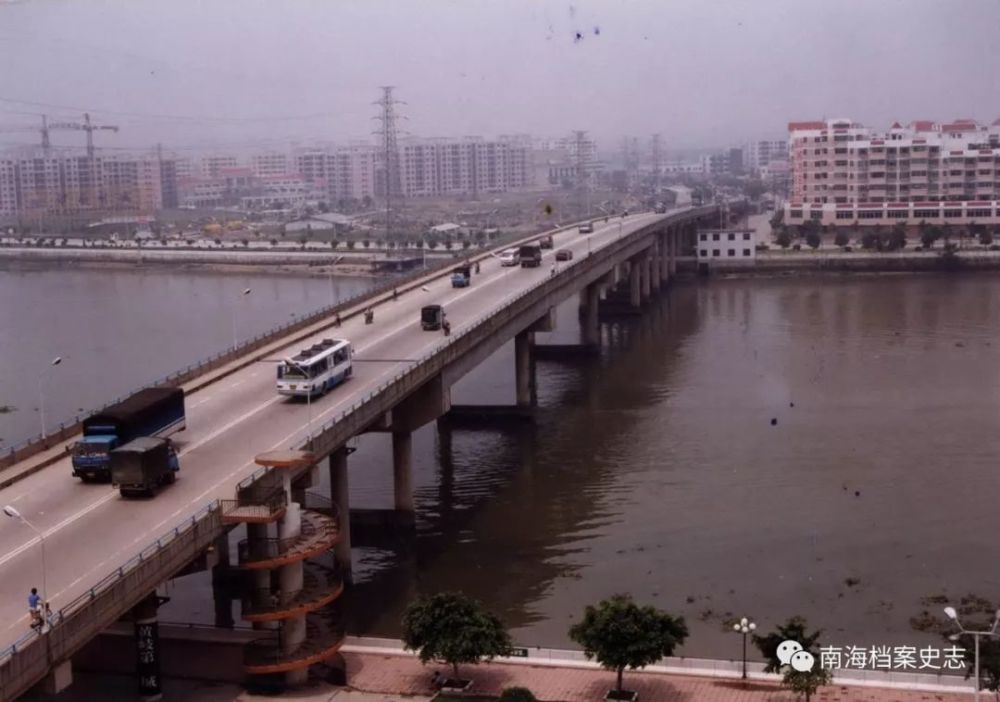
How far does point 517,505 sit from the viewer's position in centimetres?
916

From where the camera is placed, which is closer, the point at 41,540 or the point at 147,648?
the point at 41,540

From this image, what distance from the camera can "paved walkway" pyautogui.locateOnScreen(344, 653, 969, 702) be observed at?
5.43m

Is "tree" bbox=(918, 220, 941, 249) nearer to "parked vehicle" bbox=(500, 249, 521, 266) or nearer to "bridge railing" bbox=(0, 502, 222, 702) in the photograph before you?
"parked vehicle" bbox=(500, 249, 521, 266)

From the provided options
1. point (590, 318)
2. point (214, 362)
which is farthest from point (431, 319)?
point (590, 318)

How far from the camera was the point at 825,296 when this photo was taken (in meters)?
20.9

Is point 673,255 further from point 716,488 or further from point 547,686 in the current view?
point 547,686

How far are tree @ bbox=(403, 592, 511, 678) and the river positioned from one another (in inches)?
37.8

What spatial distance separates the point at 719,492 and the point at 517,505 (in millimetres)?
1337

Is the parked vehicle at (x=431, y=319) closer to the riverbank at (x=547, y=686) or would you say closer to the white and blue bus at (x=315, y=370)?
the white and blue bus at (x=315, y=370)

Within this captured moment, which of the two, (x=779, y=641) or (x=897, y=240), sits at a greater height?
(x=897, y=240)

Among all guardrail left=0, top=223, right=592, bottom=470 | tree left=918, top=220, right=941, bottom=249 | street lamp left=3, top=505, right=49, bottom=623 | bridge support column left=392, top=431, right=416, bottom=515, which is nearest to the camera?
street lamp left=3, top=505, right=49, bottom=623

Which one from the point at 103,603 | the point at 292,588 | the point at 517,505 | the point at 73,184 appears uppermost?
the point at 73,184

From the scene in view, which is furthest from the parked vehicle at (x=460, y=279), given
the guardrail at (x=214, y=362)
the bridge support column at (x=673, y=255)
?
the bridge support column at (x=673, y=255)

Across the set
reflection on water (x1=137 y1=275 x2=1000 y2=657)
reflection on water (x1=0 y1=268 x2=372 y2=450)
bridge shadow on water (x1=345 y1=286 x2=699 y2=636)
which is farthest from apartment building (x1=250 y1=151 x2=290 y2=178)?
bridge shadow on water (x1=345 y1=286 x2=699 y2=636)
